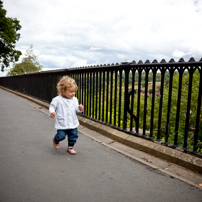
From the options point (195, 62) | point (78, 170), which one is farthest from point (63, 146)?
point (195, 62)

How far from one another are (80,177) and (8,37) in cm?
3405

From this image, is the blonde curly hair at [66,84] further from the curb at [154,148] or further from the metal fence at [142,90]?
the curb at [154,148]

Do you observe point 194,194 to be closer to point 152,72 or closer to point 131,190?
point 131,190

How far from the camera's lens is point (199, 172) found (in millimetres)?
2922

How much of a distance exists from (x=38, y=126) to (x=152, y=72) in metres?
3.18

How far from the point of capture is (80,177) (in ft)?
9.04

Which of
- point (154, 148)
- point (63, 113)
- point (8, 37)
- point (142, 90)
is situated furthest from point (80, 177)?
point (8, 37)

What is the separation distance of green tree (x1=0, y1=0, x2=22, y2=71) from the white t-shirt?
32485mm

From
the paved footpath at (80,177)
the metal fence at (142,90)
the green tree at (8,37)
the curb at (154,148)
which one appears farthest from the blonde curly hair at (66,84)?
the green tree at (8,37)

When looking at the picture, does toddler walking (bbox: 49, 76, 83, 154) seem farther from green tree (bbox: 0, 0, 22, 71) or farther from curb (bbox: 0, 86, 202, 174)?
green tree (bbox: 0, 0, 22, 71)

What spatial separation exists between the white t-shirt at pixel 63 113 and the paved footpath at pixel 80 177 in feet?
1.57

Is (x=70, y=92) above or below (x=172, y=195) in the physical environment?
above

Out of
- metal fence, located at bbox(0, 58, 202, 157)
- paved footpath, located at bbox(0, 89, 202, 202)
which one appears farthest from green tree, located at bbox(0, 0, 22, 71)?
paved footpath, located at bbox(0, 89, 202, 202)

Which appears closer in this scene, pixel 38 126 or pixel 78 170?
pixel 78 170
